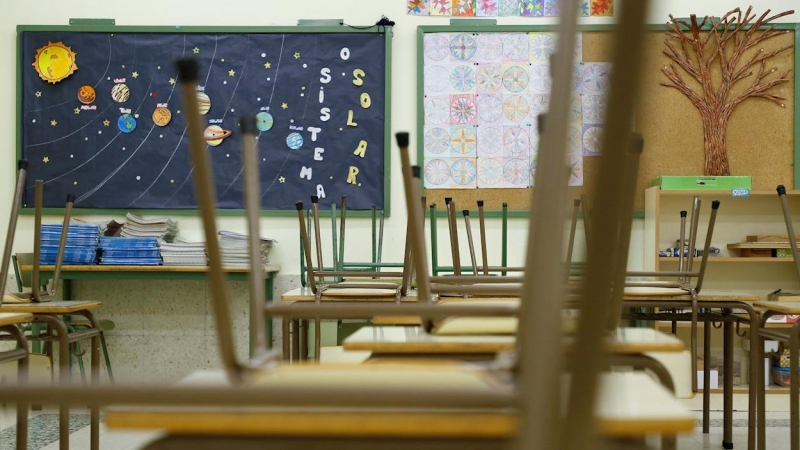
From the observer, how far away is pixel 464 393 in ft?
1.33

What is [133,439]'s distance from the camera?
129 inches

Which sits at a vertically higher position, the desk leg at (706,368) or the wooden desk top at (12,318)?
the wooden desk top at (12,318)

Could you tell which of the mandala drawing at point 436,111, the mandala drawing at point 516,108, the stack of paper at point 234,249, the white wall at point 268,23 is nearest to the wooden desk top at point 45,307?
the stack of paper at point 234,249

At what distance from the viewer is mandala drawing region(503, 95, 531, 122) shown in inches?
187

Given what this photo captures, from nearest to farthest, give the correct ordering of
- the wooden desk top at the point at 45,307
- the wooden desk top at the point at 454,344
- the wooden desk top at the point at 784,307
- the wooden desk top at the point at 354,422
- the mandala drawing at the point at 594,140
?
the mandala drawing at the point at 594,140, the wooden desk top at the point at 354,422, the wooden desk top at the point at 454,344, the wooden desk top at the point at 784,307, the wooden desk top at the point at 45,307

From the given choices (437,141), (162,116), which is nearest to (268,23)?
(162,116)

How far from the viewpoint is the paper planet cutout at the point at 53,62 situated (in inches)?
187

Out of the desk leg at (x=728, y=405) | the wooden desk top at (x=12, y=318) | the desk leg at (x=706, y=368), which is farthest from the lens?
the desk leg at (x=706, y=368)

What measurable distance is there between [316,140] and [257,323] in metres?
3.91

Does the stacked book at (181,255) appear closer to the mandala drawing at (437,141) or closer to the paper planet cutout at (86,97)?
the paper planet cutout at (86,97)

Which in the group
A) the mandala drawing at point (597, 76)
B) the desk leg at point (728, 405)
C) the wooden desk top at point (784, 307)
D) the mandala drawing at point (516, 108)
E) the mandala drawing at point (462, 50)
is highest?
the mandala drawing at point (462, 50)

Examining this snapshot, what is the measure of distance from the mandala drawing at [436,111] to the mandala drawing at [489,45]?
0.37m

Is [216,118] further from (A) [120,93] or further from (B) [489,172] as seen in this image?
(B) [489,172]

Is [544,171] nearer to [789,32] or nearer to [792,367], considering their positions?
[792,367]
